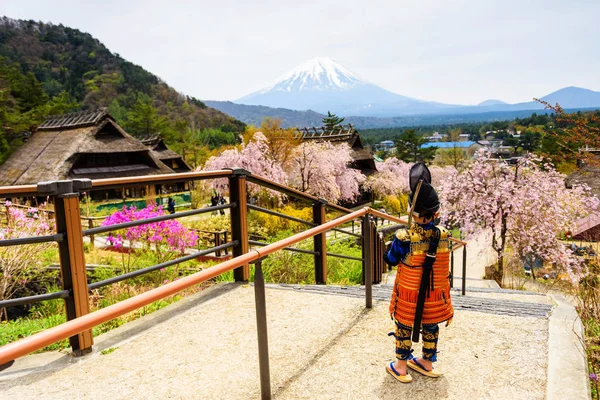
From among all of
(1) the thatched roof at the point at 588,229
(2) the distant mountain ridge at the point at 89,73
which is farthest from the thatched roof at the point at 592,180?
(2) the distant mountain ridge at the point at 89,73

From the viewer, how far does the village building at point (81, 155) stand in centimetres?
2356

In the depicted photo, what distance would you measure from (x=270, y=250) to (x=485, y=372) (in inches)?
59.5

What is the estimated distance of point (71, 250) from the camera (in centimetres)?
264

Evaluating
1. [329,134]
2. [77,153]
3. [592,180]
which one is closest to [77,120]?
[77,153]

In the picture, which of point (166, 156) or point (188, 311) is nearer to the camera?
point (188, 311)

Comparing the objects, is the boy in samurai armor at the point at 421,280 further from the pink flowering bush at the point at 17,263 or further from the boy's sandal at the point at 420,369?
the pink flowering bush at the point at 17,263

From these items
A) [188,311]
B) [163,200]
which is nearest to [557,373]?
[188,311]

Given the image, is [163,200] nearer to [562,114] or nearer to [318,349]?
[562,114]

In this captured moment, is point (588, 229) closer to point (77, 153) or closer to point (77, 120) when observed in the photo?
point (77, 153)

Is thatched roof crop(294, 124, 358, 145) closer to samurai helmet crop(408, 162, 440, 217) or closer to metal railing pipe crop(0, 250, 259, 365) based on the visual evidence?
samurai helmet crop(408, 162, 440, 217)

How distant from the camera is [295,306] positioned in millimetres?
3609

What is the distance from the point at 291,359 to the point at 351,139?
109 feet

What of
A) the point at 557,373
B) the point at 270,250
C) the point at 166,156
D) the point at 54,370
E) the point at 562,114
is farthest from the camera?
the point at 166,156

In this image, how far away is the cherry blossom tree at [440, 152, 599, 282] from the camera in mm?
14844
